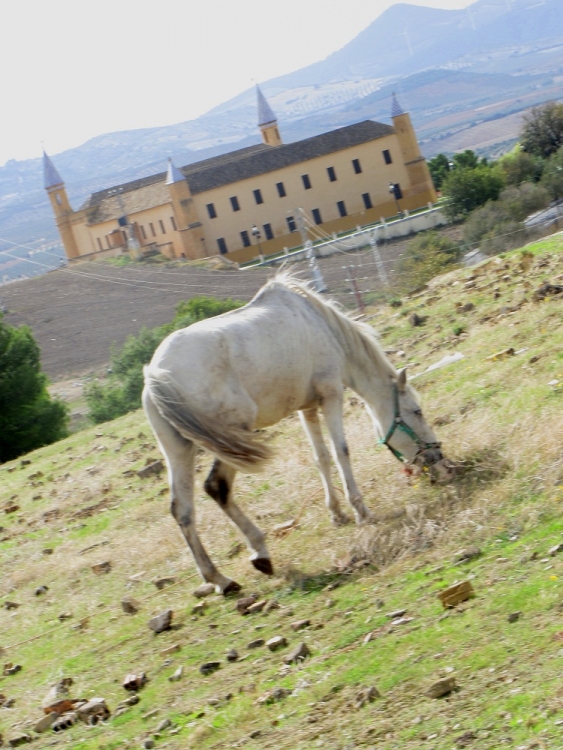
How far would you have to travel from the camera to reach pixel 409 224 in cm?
8212

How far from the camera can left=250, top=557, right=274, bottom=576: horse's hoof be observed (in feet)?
26.4

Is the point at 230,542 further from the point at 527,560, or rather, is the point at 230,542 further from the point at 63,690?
the point at 527,560

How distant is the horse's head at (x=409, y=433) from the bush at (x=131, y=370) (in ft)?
68.8

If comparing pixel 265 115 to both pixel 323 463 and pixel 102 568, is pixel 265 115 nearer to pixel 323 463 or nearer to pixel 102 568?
pixel 102 568

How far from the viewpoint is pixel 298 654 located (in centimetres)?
604

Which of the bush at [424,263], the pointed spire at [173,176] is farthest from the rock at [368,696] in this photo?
the pointed spire at [173,176]

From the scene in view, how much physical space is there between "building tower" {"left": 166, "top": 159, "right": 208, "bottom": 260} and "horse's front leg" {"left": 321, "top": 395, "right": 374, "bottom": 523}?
3345 inches

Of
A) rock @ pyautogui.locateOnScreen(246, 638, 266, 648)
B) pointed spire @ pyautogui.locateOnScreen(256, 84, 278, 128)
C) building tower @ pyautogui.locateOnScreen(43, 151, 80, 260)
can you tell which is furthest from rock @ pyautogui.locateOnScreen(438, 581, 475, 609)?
pointed spire @ pyautogui.locateOnScreen(256, 84, 278, 128)

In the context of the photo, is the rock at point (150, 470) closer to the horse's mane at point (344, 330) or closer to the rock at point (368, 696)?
the horse's mane at point (344, 330)

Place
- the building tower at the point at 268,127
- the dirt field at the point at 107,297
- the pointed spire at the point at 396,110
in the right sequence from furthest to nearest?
the building tower at the point at 268,127, the pointed spire at the point at 396,110, the dirt field at the point at 107,297

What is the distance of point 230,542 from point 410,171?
91.1 m

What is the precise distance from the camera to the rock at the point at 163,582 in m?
8.66

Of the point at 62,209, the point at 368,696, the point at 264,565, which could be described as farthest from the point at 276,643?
the point at 62,209

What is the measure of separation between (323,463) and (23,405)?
24.9m
